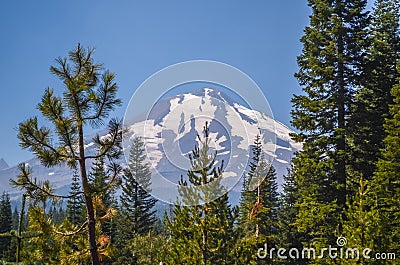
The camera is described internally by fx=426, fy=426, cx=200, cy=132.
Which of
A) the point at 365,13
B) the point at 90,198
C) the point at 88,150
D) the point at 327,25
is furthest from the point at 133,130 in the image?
the point at 365,13

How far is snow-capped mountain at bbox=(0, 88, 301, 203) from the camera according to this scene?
1188 centimetres

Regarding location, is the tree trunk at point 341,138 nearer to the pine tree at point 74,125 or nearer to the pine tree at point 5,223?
the pine tree at point 74,125

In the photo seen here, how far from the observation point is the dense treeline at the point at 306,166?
31.2 feet

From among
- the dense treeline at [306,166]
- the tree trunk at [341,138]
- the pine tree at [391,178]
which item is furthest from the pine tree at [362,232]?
the tree trunk at [341,138]

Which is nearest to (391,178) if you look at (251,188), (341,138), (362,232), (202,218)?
(341,138)

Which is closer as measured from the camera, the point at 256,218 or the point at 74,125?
the point at 74,125

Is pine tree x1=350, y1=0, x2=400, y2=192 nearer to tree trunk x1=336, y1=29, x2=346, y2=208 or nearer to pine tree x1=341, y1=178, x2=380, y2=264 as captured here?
tree trunk x1=336, y1=29, x2=346, y2=208

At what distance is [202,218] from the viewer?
13.9 metres

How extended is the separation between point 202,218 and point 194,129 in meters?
2.95

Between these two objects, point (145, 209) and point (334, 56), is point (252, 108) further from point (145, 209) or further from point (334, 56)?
point (145, 209)

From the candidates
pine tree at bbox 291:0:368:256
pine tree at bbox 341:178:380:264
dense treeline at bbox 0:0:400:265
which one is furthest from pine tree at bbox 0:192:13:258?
pine tree at bbox 341:178:380:264

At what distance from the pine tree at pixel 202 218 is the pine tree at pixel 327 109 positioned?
15.4ft

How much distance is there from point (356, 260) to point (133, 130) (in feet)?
23.0

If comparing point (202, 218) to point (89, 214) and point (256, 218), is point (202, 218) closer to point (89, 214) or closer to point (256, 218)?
point (89, 214)
